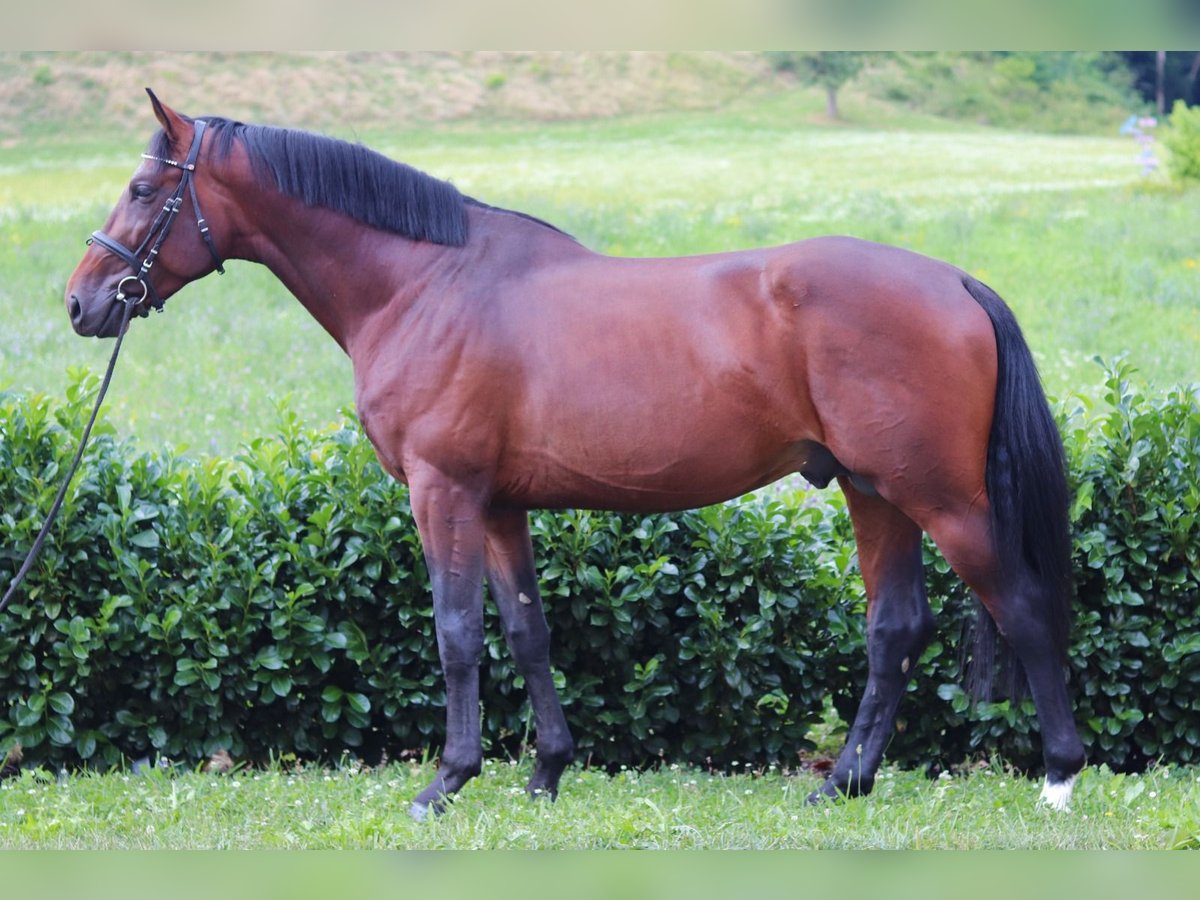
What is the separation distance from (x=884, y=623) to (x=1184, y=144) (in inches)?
512

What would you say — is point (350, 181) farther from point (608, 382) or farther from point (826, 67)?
point (826, 67)

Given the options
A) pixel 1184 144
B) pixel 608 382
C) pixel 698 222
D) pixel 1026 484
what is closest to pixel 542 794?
pixel 608 382

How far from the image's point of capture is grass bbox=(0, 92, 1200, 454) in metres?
10.7

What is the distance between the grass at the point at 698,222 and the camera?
35.0ft

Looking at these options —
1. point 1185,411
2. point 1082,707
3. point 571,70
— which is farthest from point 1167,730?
point 571,70

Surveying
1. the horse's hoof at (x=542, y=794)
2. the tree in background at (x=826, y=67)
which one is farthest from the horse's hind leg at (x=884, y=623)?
the tree in background at (x=826, y=67)

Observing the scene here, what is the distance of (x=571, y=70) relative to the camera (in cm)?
1998

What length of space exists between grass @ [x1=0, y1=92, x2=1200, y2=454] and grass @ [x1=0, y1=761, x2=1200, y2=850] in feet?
12.7

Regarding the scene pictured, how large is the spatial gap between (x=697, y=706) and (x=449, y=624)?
1303mm

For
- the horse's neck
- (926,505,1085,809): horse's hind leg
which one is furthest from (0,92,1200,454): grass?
(926,505,1085,809): horse's hind leg

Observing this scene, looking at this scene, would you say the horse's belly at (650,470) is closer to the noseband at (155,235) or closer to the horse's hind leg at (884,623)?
the horse's hind leg at (884,623)

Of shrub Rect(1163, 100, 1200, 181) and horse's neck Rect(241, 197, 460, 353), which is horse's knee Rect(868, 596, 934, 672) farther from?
shrub Rect(1163, 100, 1200, 181)

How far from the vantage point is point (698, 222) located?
46.0ft

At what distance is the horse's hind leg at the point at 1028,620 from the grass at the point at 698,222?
507cm
